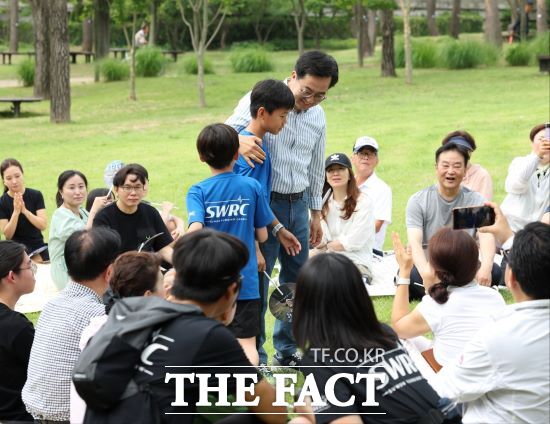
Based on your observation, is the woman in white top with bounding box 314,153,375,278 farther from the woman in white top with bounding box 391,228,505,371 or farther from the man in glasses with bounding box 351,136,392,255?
the woman in white top with bounding box 391,228,505,371

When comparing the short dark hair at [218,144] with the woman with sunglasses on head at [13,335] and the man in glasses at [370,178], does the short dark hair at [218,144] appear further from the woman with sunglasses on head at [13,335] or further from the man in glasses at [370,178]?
the man in glasses at [370,178]

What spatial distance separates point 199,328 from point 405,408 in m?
0.78

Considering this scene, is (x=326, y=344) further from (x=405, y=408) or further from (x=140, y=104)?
(x=140, y=104)

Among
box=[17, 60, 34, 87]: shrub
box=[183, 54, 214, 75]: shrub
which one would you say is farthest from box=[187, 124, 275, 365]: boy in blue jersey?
box=[183, 54, 214, 75]: shrub

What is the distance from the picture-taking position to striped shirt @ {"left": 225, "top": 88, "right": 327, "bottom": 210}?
5484 millimetres

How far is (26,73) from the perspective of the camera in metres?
27.0

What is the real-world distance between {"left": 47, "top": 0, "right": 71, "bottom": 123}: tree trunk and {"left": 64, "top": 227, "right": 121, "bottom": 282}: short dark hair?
14.8 metres

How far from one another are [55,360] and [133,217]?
253 centimetres

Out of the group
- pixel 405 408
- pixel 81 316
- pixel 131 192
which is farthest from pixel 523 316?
pixel 131 192

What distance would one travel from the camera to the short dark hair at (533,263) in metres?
3.37

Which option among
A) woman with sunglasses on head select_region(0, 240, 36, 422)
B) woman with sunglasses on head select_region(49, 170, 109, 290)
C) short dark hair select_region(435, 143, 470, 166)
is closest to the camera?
woman with sunglasses on head select_region(0, 240, 36, 422)

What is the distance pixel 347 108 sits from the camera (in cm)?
1855

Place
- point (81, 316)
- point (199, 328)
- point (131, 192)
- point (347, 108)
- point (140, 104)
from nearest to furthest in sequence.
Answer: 1. point (199, 328)
2. point (81, 316)
3. point (131, 192)
4. point (347, 108)
5. point (140, 104)

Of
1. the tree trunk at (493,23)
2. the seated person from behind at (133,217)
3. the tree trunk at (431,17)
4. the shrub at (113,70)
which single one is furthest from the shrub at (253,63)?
the seated person from behind at (133,217)
